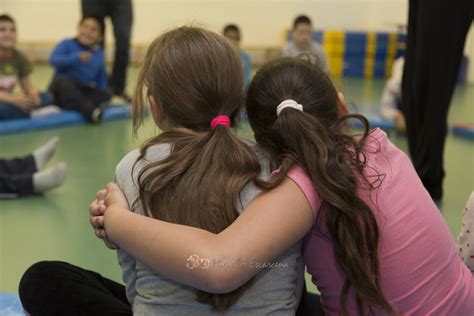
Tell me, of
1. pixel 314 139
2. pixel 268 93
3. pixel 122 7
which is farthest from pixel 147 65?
pixel 122 7

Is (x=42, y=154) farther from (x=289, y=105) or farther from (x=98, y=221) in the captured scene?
(x=289, y=105)

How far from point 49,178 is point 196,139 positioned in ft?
5.05

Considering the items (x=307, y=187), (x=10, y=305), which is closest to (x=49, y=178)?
(x=10, y=305)

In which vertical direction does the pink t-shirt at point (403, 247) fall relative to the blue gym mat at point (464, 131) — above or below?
above

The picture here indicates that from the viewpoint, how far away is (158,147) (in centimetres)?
109

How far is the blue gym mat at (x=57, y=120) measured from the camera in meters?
3.66

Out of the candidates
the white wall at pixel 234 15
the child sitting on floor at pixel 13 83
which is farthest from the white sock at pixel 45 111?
the white wall at pixel 234 15

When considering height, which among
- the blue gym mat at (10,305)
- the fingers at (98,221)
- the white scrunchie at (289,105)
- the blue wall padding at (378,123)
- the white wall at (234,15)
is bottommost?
the white wall at (234,15)

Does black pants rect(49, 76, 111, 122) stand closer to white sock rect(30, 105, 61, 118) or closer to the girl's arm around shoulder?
white sock rect(30, 105, 61, 118)

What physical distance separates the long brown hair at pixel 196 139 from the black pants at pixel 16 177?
1.43 metres

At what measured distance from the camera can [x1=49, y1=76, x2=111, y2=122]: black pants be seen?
4.07 m

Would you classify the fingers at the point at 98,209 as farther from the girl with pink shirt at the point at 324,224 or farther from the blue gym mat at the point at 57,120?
the blue gym mat at the point at 57,120

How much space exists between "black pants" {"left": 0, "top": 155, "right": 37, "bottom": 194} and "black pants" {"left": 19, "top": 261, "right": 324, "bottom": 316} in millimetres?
1214

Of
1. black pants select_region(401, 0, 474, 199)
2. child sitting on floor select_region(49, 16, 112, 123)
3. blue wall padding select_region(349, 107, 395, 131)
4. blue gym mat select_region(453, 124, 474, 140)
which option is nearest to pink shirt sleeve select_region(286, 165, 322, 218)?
black pants select_region(401, 0, 474, 199)
